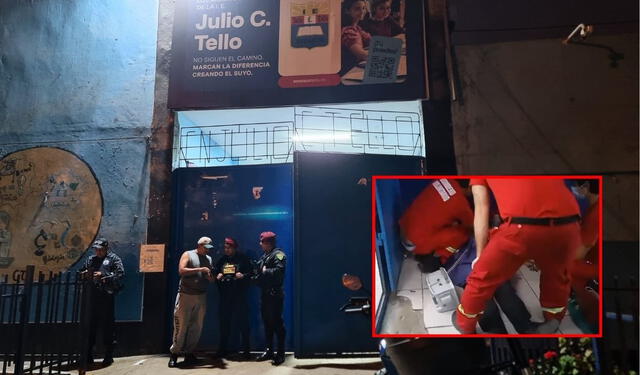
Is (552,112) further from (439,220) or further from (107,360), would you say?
(107,360)

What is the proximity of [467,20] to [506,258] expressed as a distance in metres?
4.97

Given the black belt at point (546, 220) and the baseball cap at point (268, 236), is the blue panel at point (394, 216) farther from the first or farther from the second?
the baseball cap at point (268, 236)

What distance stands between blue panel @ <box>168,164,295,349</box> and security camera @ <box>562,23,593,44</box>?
458 cm

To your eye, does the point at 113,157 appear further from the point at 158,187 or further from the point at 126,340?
the point at 126,340

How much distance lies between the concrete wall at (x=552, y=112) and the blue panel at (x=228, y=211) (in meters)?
2.80

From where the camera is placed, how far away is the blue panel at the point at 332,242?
20.4ft

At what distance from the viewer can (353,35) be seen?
6.84 meters

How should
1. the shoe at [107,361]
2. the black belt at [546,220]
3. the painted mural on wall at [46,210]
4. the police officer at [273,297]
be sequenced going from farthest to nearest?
the painted mural on wall at [46,210] → the shoe at [107,361] → the police officer at [273,297] → the black belt at [546,220]

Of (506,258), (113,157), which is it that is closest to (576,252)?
(506,258)

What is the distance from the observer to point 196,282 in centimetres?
598

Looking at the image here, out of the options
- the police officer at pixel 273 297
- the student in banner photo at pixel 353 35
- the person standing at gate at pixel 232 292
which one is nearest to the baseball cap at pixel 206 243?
the person standing at gate at pixel 232 292

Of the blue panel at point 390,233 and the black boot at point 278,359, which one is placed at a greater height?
the blue panel at point 390,233

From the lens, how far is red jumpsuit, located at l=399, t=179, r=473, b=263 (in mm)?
3158

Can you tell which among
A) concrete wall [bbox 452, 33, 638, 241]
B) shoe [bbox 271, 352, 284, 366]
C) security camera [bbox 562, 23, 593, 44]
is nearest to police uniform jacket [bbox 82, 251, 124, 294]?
shoe [bbox 271, 352, 284, 366]
